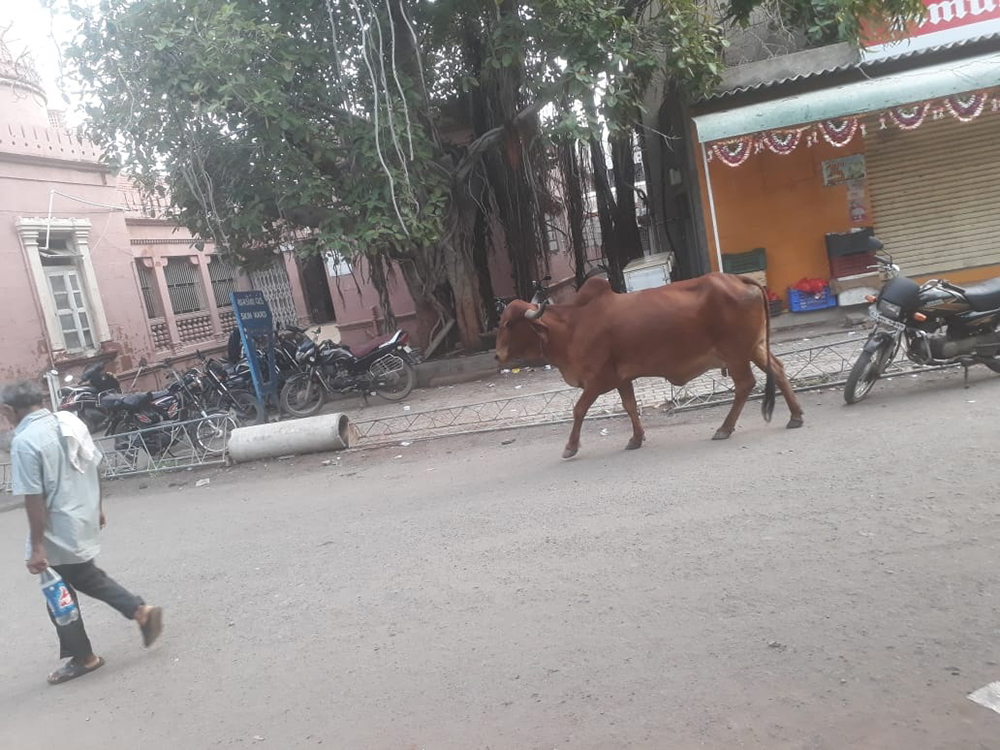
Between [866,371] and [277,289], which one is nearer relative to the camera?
[866,371]

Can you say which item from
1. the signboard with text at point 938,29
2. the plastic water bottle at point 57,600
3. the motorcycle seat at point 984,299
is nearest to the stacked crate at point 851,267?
the signboard with text at point 938,29

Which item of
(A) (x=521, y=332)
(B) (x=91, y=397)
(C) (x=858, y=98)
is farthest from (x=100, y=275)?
(C) (x=858, y=98)

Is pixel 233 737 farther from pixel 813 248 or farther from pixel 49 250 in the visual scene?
pixel 49 250

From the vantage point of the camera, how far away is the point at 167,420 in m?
11.3

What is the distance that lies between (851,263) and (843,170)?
135cm

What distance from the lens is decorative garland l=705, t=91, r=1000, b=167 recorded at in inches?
394

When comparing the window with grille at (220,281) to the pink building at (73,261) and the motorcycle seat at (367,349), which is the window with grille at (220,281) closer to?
the pink building at (73,261)

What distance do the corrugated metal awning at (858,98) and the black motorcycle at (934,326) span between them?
361 centimetres

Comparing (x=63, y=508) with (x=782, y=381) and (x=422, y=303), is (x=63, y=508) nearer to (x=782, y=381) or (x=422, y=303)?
(x=782, y=381)

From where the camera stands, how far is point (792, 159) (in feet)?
38.0

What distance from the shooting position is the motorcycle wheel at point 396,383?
458 inches

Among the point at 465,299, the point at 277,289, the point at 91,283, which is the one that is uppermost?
the point at 91,283

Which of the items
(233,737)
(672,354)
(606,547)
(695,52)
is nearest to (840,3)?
(695,52)

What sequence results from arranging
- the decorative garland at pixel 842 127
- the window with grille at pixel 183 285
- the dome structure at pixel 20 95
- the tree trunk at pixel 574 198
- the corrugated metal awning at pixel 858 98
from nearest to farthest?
1. the corrugated metal awning at pixel 858 98
2. the decorative garland at pixel 842 127
3. the dome structure at pixel 20 95
4. the tree trunk at pixel 574 198
5. the window with grille at pixel 183 285
